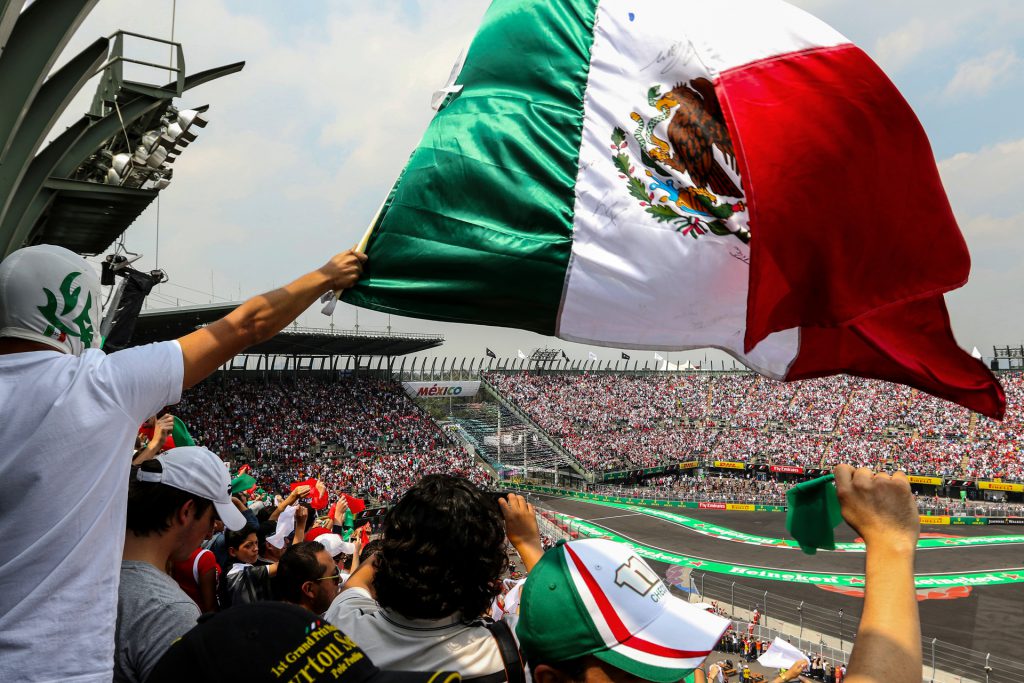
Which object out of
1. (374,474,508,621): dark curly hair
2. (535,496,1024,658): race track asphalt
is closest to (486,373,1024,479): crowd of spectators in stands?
(535,496,1024,658): race track asphalt

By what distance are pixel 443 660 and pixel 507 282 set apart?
1.87 metres

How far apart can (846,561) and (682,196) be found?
22967mm

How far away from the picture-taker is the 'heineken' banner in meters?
45.3

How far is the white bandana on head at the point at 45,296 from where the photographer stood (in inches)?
57.2

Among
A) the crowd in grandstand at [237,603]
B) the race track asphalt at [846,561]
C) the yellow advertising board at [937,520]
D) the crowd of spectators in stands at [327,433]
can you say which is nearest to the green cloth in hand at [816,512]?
the crowd in grandstand at [237,603]

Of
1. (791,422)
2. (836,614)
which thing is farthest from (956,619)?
(791,422)

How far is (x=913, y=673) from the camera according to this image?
3.82 ft

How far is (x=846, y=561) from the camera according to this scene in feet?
72.7

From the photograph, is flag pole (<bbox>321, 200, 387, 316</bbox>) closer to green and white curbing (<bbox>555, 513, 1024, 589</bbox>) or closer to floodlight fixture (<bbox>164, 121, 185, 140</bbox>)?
floodlight fixture (<bbox>164, 121, 185, 140</bbox>)

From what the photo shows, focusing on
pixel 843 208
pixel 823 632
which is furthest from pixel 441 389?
pixel 843 208

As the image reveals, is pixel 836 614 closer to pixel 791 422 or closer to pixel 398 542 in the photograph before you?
pixel 398 542

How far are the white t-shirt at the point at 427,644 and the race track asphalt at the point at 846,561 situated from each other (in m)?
17.0

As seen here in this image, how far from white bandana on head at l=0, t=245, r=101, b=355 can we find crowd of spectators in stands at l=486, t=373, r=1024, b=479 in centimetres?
4267

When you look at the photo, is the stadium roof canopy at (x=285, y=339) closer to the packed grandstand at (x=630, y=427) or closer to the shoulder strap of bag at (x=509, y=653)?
the packed grandstand at (x=630, y=427)
